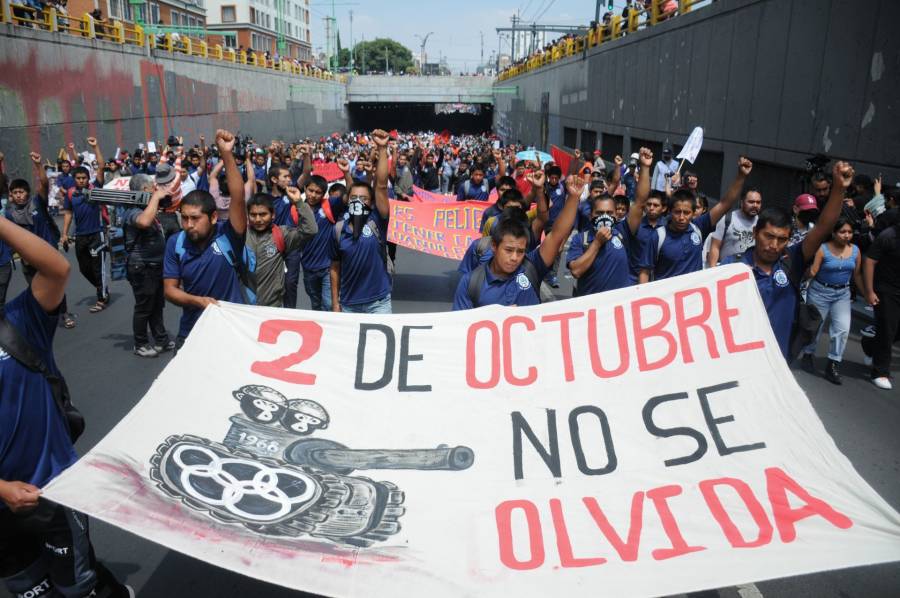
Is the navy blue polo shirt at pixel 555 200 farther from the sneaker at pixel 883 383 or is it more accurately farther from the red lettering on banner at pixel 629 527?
the red lettering on banner at pixel 629 527

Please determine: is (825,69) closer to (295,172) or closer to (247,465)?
(295,172)

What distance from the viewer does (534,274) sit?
171 inches

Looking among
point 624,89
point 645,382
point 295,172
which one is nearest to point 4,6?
point 295,172

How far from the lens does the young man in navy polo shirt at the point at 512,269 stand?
4.17m

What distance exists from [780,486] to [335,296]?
4229 mm

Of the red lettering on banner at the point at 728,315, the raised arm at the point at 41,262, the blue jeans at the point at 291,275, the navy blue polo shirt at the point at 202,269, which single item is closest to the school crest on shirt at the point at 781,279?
the red lettering on banner at the point at 728,315

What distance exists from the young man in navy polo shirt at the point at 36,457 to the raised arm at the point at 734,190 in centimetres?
504

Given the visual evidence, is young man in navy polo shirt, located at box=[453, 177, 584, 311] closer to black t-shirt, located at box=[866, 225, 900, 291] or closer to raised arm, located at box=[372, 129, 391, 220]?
raised arm, located at box=[372, 129, 391, 220]

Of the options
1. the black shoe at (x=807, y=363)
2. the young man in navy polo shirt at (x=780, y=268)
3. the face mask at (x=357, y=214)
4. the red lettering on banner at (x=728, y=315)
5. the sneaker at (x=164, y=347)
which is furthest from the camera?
the sneaker at (x=164, y=347)

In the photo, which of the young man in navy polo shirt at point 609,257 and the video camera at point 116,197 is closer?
the young man in navy polo shirt at point 609,257

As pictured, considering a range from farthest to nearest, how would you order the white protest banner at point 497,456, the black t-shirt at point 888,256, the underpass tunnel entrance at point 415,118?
the underpass tunnel entrance at point 415,118
the black t-shirt at point 888,256
the white protest banner at point 497,456

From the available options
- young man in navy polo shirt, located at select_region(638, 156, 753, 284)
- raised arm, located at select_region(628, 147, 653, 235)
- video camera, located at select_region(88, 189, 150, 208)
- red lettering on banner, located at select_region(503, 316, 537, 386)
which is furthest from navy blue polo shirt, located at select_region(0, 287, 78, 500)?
young man in navy polo shirt, located at select_region(638, 156, 753, 284)

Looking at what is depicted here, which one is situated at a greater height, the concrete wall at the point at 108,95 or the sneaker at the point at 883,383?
the concrete wall at the point at 108,95

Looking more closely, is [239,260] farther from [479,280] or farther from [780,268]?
[780,268]
